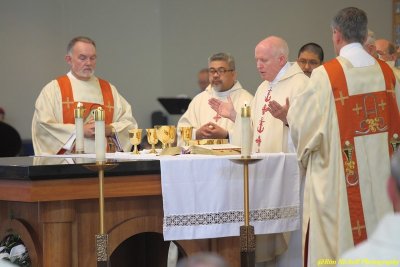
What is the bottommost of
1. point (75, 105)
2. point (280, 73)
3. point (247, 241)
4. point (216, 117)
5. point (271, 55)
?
point (247, 241)

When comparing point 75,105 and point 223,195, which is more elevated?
point 75,105

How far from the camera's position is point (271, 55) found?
6.15m

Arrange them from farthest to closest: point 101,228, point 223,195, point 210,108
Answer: point 210,108, point 223,195, point 101,228

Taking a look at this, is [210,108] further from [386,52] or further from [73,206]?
[73,206]

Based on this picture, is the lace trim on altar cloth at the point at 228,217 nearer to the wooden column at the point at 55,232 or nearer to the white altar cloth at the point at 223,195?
the white altar cloth at the point at 223,195

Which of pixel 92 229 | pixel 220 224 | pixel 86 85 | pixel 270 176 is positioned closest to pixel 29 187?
pixel 92 229

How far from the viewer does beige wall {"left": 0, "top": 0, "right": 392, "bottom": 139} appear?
11547 mm

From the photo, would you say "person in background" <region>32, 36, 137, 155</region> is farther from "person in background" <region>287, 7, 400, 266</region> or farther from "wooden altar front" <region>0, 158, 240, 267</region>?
"person in background" <region>287, 7, 400, 266</region>

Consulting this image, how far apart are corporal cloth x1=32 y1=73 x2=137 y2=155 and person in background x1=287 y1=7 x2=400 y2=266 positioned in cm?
216

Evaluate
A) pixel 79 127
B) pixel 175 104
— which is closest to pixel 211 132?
pixel 79 127

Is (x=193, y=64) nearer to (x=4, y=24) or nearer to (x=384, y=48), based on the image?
(x=4, y=24)

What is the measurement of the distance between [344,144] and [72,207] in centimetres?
152

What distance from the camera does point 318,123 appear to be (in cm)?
480

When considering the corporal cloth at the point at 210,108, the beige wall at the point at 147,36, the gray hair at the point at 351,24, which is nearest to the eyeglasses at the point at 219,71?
the corporal cloth at the point at 210,108
